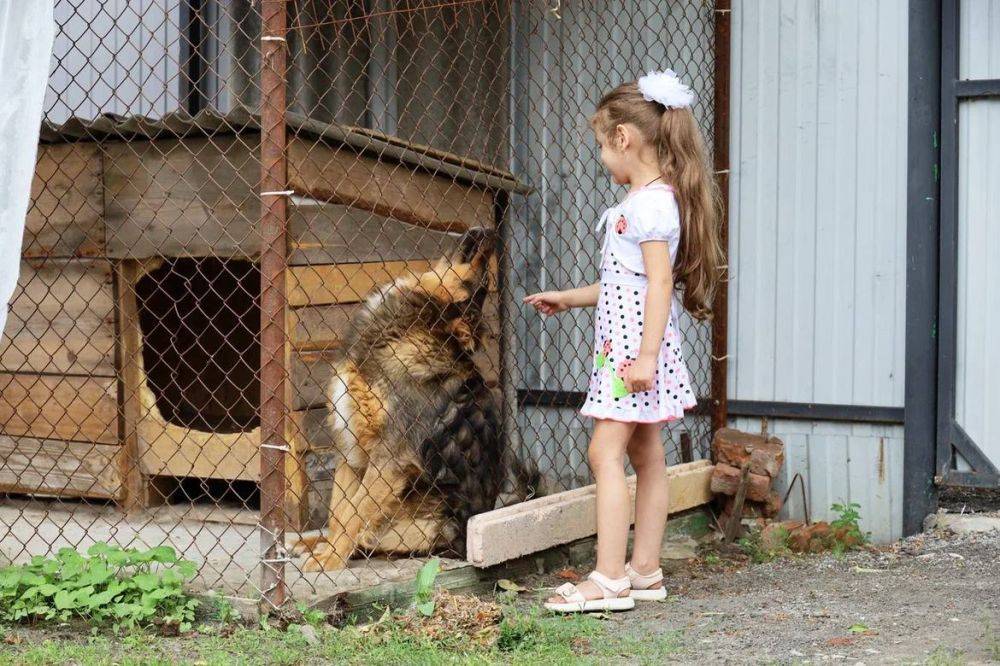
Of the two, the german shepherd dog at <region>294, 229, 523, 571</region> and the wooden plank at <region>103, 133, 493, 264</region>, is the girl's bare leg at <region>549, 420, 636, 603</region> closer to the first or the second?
the german shepherd dog at <region>294, 229, 523, 571</region>

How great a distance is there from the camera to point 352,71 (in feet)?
19.6

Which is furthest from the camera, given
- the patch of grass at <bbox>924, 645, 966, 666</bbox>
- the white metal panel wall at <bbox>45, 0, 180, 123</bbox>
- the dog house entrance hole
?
the white metal panel wall at <bbox>45, 0, 180, 123</bbox>

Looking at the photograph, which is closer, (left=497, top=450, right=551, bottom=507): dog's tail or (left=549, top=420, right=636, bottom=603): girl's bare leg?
(left=549, top=420, right=636, bottom=603): girl's bare leg

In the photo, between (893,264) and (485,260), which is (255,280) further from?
(893,264)

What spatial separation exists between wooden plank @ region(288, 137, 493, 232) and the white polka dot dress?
1092 mm

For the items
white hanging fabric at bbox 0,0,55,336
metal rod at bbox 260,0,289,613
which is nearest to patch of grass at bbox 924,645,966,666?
metal rod at bbox 260,0,289,613

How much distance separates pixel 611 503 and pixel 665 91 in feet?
4.57

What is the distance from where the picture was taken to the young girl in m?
3.73

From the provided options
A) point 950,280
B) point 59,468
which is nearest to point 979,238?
point 950,280

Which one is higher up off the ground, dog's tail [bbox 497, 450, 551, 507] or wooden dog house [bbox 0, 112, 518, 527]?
wooden dog house [bbox 0, 112, 518, 527]

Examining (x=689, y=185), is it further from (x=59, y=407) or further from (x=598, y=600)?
(x=59, y=407)

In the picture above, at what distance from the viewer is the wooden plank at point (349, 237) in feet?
14.2

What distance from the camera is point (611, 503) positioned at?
12.4ft

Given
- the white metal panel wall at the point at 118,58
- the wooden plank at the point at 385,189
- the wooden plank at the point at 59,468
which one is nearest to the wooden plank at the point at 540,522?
the wooden plank at the point at 385,189
